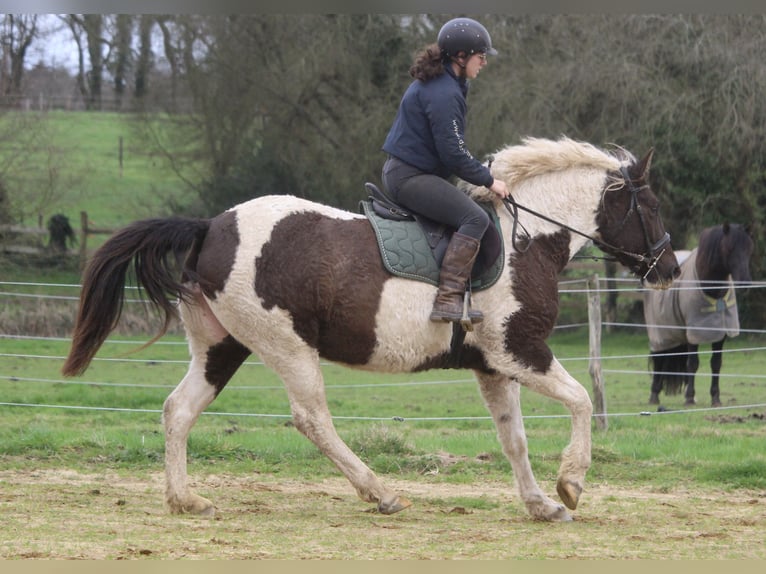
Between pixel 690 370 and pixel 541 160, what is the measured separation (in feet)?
24.7

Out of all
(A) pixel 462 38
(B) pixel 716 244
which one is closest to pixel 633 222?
(A) pixel 462 38

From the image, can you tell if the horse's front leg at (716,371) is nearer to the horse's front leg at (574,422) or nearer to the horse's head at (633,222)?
the horse's head at (633,222)

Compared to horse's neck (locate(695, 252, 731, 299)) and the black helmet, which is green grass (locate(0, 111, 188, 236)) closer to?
horse's neck (locate(695, 252, 731, 299))

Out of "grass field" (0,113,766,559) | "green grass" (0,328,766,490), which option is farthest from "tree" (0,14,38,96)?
"grass field" (0,113,766,559)

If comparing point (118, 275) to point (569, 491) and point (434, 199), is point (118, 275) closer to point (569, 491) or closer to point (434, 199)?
point (434, 199)

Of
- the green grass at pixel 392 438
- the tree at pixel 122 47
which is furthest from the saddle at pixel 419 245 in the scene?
the tree at pixel 122 47

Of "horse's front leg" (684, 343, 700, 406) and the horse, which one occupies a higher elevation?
the horse

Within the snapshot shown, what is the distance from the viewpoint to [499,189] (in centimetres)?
617

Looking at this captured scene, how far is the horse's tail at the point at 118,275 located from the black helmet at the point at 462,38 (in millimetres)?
1789

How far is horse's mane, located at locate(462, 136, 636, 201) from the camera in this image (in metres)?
6.52

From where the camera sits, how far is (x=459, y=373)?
18.1 meters

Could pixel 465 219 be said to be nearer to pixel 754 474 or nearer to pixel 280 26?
pixel 754 474

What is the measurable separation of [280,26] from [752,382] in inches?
545

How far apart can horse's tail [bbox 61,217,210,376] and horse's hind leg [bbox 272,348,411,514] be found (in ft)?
2.63
